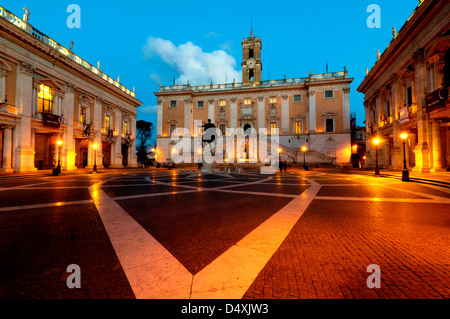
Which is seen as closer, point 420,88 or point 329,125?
point 420,88

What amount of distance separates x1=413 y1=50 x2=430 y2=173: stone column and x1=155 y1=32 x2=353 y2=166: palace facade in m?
16.0

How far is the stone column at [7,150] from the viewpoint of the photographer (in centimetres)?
1680

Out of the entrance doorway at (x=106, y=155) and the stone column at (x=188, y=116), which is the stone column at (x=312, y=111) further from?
the entrance doorway at (x=106, y=155)

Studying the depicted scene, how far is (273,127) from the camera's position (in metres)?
39.9

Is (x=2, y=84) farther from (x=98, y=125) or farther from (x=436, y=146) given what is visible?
(x=436, y=146)

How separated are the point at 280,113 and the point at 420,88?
2378 cm

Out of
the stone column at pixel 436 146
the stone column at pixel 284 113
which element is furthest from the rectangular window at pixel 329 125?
the stone column at pixel 436 146

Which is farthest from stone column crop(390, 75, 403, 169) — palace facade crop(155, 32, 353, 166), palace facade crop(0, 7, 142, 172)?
palace facade crop(0, 7, 142, 172)

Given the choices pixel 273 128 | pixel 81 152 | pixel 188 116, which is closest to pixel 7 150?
pixel 81 152

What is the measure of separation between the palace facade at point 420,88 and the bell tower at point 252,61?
93.3ft

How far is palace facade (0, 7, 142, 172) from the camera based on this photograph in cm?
1708

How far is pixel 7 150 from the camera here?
55.7 ft

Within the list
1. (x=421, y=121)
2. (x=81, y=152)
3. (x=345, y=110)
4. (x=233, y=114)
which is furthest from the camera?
(x=233, y=114)
